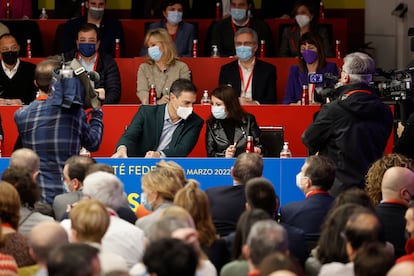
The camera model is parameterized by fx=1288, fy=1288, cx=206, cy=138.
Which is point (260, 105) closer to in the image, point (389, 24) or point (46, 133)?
point (46, 133)

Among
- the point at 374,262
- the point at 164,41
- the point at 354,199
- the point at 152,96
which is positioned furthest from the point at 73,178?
the point at 164,41

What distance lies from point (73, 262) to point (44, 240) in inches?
31.9

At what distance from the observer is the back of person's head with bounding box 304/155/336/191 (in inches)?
364

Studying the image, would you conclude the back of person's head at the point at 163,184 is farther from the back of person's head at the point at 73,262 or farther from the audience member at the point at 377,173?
the back of person's head at the point at 73,262

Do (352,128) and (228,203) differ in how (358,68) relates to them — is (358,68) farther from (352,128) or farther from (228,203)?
(228,203)

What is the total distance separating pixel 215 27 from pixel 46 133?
20.8ft

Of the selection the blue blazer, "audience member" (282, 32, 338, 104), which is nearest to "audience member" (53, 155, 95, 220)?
"audience member" (282, 32, 338, 104)

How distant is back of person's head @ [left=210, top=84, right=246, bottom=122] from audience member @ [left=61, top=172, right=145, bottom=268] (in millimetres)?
3480

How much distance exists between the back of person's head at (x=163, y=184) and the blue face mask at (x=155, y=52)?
16.8 feet

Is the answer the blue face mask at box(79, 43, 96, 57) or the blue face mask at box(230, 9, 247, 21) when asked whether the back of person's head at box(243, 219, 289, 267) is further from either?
the blue face mask at box(230, 9, 247, 21)

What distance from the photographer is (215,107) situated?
1201 centimetres

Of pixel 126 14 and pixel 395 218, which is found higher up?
pixel 126 14

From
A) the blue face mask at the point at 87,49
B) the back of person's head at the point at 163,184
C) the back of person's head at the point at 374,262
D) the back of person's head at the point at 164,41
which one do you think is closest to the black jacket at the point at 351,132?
the back of person's head at the point at 163,184

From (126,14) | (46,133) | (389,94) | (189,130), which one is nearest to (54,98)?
(46,133)
